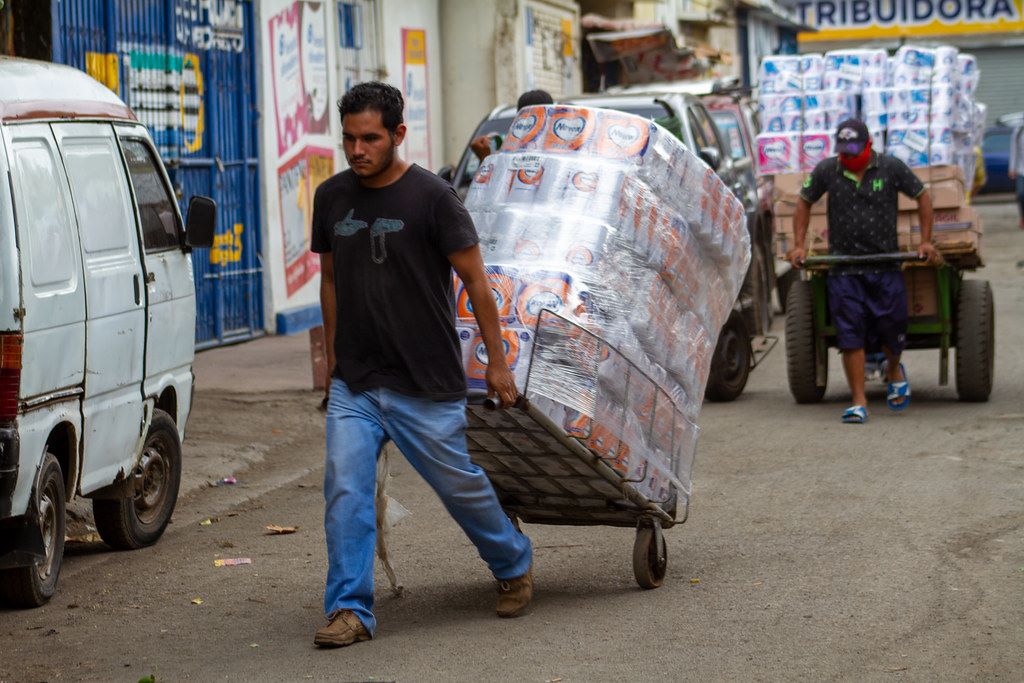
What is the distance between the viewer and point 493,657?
5285 millimetres

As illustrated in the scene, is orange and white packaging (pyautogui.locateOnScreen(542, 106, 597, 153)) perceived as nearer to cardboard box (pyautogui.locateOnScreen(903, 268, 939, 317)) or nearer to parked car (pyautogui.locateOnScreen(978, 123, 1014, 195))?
cardboard box (pyautogui.locateOnScreen(903, 268, 939, 317))

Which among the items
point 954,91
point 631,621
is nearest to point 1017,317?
point 954,91

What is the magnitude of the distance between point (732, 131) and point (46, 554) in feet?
38.7

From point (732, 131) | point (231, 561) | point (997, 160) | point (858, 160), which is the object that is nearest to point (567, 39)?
point (732, 131)

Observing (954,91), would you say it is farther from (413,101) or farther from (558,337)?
(413,101)

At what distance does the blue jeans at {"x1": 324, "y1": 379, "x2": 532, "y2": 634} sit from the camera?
5.35 metres

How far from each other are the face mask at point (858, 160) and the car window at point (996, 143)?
2868cm

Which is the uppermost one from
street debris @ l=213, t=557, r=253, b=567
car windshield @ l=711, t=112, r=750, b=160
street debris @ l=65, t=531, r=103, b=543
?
car windshield @ l=711, t=112, r=750, b=160

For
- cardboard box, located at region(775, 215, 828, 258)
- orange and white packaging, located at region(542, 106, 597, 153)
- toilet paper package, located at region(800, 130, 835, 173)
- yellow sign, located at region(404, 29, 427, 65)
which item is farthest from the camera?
yellow sign, located at region(404, 29, 427, 65)

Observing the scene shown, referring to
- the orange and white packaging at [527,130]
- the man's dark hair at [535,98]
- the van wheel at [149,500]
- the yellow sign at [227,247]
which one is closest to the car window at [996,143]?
the yellow sign at [227,247]


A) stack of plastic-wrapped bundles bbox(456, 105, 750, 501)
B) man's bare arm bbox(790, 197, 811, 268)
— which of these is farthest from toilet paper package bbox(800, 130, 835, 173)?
stack of plastic-wrapped bundles bbox(456, 105, 750, 501)

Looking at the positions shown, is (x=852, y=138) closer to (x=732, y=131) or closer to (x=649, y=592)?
(x=649, y=592)

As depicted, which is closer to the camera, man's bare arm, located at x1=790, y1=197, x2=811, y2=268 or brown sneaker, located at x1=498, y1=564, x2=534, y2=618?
brown sneaker, located at x1=498, y1=564, x2=534, y2=618

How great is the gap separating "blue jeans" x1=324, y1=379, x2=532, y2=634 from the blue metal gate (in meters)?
7.27
